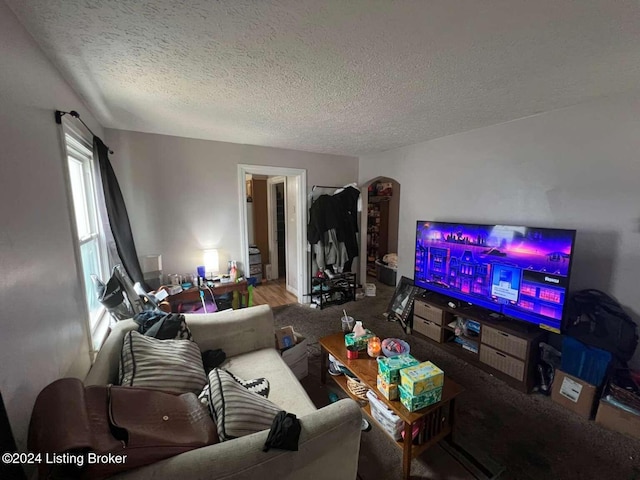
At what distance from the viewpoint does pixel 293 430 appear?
2.88 feet

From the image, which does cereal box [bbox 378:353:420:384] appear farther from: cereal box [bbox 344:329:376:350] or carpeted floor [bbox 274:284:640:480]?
carpeted floor [bbox 274:284:640:480]

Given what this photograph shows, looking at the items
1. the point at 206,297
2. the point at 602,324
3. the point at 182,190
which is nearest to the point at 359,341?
the point at 602,324

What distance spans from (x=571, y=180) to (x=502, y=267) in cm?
84

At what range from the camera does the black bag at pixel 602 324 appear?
1.77 meters

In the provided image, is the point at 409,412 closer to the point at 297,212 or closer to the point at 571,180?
the point at 571,180

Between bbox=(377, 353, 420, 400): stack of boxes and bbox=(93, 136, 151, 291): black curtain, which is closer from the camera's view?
bbox=(377, 353, 420, 400): stack of boxes

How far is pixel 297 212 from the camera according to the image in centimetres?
383

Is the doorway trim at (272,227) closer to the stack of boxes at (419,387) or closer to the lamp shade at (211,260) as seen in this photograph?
the lamp shade at (211,260)

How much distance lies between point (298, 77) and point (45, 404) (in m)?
1.81

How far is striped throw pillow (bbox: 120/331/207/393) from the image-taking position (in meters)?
1.24

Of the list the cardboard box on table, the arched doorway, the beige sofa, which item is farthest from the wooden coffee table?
the arched doorway

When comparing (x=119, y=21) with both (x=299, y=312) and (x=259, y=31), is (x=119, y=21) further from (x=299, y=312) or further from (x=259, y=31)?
(x=299, y=312)

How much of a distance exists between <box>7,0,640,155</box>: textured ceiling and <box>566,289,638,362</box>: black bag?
1.45 meters

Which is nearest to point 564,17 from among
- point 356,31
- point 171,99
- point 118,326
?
point 356,31
